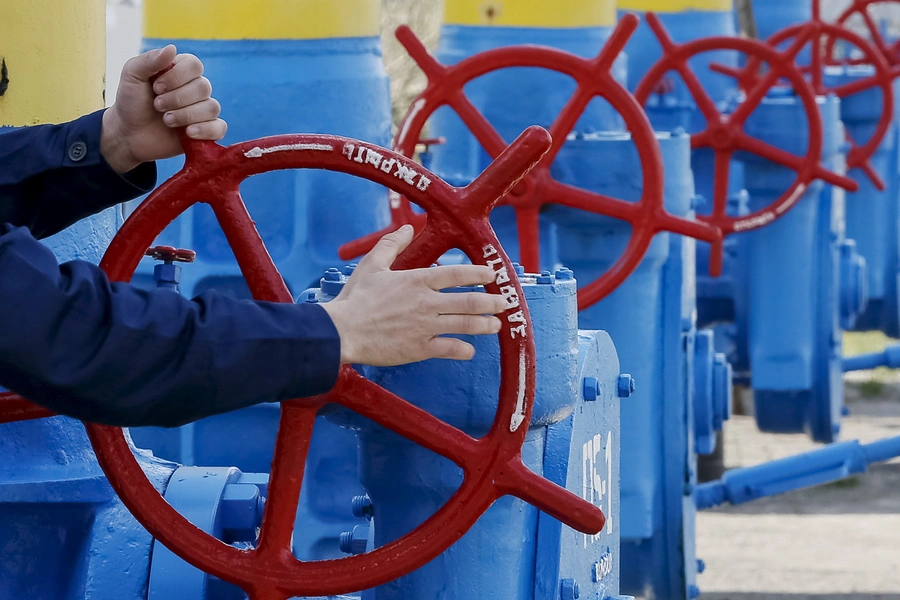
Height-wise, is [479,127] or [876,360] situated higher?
[479,127]

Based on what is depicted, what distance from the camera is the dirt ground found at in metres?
3.56

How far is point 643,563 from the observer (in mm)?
2814

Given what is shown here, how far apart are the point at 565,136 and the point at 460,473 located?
1.14 metres

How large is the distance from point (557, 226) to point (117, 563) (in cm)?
138

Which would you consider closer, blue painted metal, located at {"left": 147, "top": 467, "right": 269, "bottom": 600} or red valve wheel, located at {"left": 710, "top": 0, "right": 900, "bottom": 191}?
blue painted metal, located at {"left": 147, "top": 467, "right": 269, "bottom": 600}

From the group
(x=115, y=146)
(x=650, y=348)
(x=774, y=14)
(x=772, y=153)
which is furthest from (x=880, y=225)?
(x=115, y=146)

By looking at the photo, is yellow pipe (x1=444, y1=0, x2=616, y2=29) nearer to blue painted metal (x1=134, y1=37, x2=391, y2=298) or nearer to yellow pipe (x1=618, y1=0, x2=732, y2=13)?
blue painted metal (x1=134, y1=37, x2=391, y2=298)

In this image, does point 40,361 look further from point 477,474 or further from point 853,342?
point 853,342

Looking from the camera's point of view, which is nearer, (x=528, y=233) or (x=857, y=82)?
(x=528, y=233)

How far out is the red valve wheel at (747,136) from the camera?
3389 mm

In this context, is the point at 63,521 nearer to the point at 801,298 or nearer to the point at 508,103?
the point at 508,103

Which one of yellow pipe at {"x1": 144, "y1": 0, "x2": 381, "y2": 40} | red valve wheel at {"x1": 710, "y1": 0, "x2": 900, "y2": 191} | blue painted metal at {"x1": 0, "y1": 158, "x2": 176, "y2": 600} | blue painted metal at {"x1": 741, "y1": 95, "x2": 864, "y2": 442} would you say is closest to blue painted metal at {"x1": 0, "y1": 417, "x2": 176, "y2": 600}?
blue painted metal at {"x1": 0, "y1": 158, "x2": 176, "y2": 600}

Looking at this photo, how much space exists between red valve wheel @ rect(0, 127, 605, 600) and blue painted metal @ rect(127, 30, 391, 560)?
4.03 feet

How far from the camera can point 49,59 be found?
1416 millimetres
